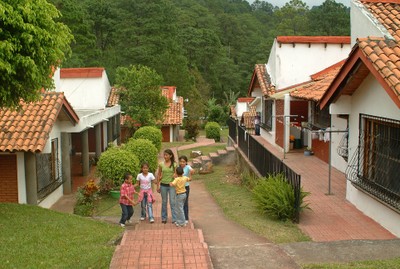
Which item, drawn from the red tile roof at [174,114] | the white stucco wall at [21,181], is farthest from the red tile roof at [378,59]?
the red tile roof at [174,114]

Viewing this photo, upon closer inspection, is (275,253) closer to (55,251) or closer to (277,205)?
(277,205)

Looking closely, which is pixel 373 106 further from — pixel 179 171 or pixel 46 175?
pixel 46 175

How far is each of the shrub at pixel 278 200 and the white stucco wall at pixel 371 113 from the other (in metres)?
1.28

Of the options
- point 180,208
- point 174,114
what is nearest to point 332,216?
point 180,208

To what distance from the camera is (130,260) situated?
7059mm

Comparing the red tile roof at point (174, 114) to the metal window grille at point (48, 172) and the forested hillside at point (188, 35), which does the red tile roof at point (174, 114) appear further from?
the metal window grille at point (48, 172)

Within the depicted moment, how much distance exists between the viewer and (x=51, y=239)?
29.5 feet

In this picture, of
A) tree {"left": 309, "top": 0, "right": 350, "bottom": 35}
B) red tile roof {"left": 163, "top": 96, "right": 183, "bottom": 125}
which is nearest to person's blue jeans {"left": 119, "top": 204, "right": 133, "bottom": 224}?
red tile roof {"left": 163, "top": 96, "right": 183, "bottom": 125}

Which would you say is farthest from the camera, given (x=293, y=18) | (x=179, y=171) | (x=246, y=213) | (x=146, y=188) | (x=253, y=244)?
(x=293, y=18)

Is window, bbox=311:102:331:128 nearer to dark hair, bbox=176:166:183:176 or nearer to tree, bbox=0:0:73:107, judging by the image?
dark hair, bbox=176:166:183:176

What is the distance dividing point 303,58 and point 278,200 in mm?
11102

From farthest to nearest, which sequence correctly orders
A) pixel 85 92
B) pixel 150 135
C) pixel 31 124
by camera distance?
1. pixel 85 92
2. pixel 150 135
3. pixel 31 124

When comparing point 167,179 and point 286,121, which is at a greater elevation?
point 286,121

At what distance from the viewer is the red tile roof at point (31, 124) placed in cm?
1277
